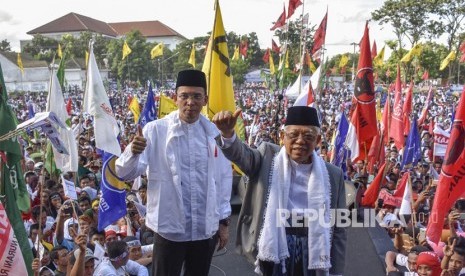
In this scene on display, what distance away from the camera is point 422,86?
41844 mm

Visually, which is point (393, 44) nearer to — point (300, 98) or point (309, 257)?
point (300, 98)

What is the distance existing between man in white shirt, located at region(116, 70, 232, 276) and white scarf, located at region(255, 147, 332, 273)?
1.81ft

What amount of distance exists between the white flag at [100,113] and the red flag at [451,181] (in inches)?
144

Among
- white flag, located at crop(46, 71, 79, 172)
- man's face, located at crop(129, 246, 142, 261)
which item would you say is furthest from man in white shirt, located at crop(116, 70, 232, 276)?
white flag, located at crop(46, 71, 79, 172)

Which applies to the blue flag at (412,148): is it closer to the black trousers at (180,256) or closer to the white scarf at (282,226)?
the black trousers at (180,256)

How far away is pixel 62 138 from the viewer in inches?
259

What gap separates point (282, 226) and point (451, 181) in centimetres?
212

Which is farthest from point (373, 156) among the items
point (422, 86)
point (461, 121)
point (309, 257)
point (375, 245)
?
point (422, 86)

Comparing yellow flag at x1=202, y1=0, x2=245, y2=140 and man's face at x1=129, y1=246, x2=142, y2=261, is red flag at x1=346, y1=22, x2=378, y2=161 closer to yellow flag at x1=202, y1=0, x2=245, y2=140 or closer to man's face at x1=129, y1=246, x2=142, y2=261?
yellow flag at x1=202, y1=0, x2=245, y2=140

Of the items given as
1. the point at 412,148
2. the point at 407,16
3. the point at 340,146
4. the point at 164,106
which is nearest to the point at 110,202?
the point at 164,106

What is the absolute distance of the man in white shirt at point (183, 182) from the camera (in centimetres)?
314

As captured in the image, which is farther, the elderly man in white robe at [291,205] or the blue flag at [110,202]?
the blue flag at [110,202]

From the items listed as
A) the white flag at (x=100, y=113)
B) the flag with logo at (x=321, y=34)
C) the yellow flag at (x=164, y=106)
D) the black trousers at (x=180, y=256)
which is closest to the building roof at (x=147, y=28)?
the flag with logo at (x=321, y=34)

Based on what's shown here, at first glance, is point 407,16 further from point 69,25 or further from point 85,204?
point 69,25
